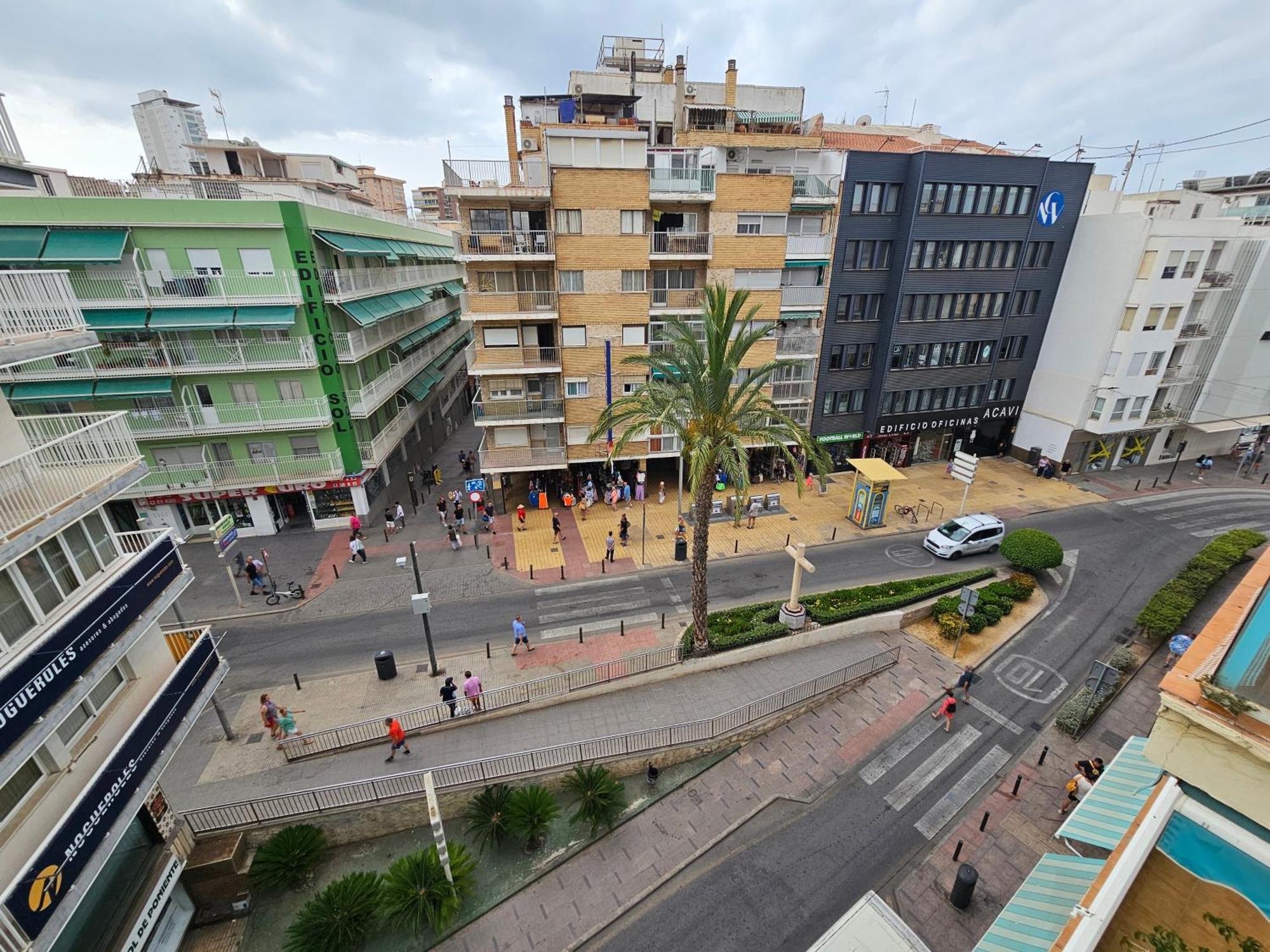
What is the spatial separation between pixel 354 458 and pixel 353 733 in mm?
16364

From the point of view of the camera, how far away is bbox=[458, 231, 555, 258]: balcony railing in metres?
25.4

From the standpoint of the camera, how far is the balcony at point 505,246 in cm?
2544

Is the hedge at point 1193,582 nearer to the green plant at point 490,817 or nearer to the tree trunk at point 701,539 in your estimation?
the tree trunk at point 701,539

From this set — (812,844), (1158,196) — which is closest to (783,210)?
(812,844)

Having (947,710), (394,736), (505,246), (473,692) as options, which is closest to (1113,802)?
(947,710)

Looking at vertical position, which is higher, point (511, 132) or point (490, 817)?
point (511, 132)

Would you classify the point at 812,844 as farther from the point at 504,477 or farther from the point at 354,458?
the point at 354,458

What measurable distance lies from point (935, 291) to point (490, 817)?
3500 cm

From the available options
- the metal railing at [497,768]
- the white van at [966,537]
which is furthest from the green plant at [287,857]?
the white van at [966,537]

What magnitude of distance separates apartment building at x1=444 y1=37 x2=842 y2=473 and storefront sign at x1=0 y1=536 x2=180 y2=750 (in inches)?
665

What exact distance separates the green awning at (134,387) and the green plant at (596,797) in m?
25.3

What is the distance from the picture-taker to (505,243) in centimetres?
2570

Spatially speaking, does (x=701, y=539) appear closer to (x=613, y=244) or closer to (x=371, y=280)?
(x=613, y=244)

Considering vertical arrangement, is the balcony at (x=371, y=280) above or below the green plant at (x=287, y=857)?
above
